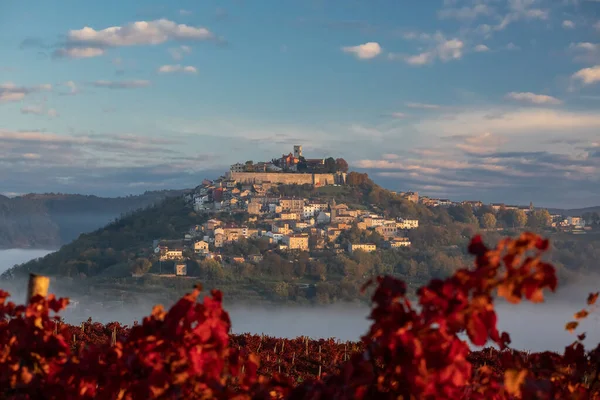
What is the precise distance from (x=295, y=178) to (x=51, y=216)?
80494 mm

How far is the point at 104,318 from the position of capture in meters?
84.2

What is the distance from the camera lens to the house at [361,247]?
106 metres

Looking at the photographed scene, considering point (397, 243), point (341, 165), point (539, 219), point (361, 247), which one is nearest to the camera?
point (361, 247)

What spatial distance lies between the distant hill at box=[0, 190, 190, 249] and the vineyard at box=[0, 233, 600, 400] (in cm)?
17803

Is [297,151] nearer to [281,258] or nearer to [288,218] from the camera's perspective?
[288,218]

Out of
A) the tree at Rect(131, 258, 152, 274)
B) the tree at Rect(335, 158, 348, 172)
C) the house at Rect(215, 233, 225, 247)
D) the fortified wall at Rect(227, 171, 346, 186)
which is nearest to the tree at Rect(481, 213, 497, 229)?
the fortified wall at Rect(227, 171, 346, 186)

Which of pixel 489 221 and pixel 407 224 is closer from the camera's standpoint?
pixel 407 224

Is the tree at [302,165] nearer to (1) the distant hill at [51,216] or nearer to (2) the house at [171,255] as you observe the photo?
(2) the house at [171,255]

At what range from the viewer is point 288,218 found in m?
119

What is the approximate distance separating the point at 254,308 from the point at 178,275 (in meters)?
11.2

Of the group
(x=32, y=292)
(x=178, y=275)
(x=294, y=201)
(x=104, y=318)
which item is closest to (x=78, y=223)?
(x=294, y=201)

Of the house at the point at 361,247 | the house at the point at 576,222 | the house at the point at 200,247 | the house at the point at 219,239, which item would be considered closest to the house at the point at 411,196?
the house at the point at 576,222

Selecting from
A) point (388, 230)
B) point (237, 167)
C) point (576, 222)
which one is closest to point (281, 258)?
point (388, 230)

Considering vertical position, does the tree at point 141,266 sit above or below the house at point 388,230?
below
